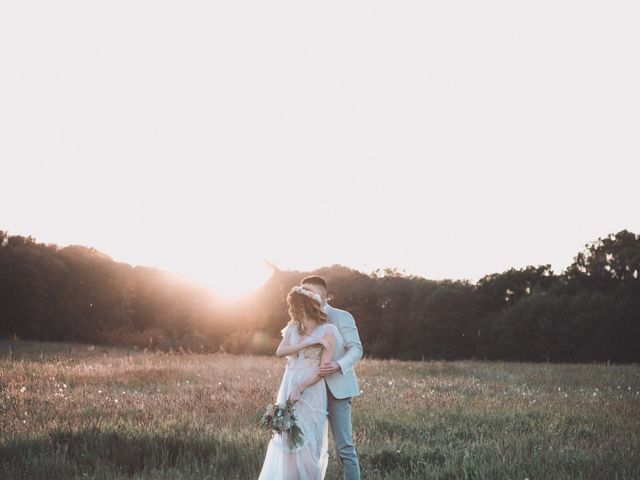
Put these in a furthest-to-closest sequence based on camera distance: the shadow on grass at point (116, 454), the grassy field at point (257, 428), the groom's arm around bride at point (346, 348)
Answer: the grassy field at point (257, 428) → the shadow on grass at point (116, 454) → the groom's arm around bride at point (346, 348)

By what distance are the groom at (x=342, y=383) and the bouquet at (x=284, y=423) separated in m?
0.56

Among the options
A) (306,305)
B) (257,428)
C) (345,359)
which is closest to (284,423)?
(345,359)

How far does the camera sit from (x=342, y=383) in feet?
22.6

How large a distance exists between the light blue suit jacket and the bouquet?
2.07 feet

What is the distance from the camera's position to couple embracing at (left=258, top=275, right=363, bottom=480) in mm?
6547

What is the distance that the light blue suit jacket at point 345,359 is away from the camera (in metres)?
6.82

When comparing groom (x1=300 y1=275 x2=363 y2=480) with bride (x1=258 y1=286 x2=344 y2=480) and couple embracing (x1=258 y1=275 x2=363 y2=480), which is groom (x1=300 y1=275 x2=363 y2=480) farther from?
bride (x1=258 y1=286 x2=344 y2=480)

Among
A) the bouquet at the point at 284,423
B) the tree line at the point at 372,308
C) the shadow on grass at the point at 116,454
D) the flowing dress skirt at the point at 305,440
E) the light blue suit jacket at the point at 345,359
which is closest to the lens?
the bouquet at the point at 284,423

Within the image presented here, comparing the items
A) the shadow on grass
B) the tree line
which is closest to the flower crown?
the shadow on grass

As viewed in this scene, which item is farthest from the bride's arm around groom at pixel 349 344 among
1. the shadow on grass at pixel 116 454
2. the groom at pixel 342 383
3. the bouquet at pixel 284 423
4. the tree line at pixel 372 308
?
the tree line at pixel 372 308

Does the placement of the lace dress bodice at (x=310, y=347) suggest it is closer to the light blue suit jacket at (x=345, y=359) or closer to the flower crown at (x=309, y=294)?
the light blue suit jacket at (x=345, y=359)

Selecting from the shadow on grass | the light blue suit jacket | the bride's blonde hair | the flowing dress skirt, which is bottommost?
the shadow on grass

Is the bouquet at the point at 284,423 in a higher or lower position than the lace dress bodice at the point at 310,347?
lower

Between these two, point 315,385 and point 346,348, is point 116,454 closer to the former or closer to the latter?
point 315,385
